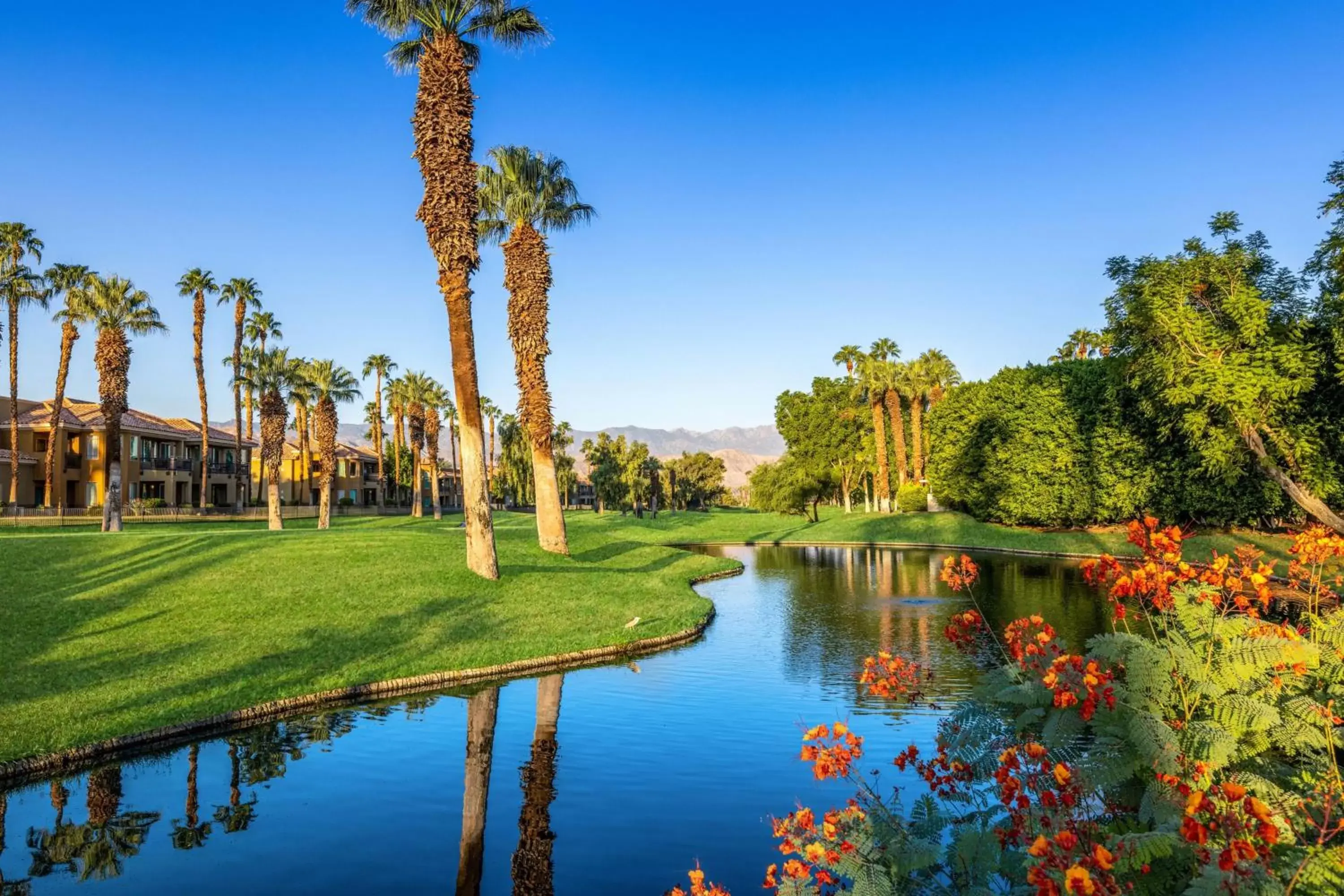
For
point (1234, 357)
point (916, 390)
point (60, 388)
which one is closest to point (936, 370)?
point (916, 390)

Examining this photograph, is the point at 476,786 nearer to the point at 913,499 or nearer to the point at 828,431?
the point at 913,499

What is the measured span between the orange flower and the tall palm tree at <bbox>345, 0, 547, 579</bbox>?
2483cm

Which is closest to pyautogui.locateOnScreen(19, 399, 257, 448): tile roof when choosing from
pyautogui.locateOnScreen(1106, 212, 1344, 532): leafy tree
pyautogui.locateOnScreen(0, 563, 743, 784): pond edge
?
pyautogui.locateOnScreen(0, 563, 743, 784): pond edge

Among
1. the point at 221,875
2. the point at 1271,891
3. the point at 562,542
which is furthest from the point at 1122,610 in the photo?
the point at 562,542

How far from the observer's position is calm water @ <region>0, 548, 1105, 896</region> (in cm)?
974

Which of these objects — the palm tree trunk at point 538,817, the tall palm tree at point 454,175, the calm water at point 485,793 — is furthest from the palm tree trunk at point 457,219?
the palm tree trunk at point 538,817

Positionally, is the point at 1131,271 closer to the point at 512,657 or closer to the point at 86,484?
the point at 512,657

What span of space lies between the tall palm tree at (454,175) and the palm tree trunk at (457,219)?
0.02 m

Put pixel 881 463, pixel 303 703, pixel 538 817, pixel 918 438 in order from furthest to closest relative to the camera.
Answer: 1. pixel 918 438
2. pixel 881 463
3. pixel 303 703
4. pixel 538 817

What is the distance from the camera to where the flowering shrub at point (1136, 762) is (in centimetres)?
483

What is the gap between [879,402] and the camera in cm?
8625

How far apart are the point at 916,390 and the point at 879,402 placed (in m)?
4.19

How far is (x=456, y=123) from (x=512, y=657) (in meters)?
18.0

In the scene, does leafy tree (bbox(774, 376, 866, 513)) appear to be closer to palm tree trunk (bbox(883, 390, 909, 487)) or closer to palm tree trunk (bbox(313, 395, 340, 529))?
palm tree trunk (bbox(883, 390, 909, 487))
